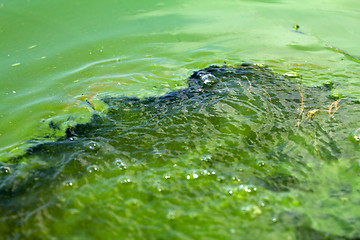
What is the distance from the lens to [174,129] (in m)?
2.83

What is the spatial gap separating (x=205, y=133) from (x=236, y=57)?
195cm

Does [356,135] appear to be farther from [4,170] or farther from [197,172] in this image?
[4,170]

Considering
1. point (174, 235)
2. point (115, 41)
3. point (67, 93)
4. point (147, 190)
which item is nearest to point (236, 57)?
point (115, 41)

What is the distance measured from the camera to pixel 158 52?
4.38 metres

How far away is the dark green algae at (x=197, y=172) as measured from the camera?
1.94 meters

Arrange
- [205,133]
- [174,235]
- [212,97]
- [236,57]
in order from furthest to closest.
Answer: [236,57]
[212,97]
[205,133]
[174,235]

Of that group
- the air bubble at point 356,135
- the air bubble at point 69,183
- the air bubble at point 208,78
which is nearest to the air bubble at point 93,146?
the air bubble at point 69,183

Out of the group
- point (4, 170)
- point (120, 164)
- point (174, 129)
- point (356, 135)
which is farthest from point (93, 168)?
point (356, 135)

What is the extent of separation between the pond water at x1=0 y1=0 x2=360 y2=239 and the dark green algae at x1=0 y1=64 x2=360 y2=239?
0.01 meters

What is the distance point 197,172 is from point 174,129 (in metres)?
0.62

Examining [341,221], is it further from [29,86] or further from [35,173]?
[29,86]

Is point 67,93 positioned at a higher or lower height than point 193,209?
higher

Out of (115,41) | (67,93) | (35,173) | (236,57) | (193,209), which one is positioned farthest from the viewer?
(115,41)

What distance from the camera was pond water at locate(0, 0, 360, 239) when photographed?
2.00 m
